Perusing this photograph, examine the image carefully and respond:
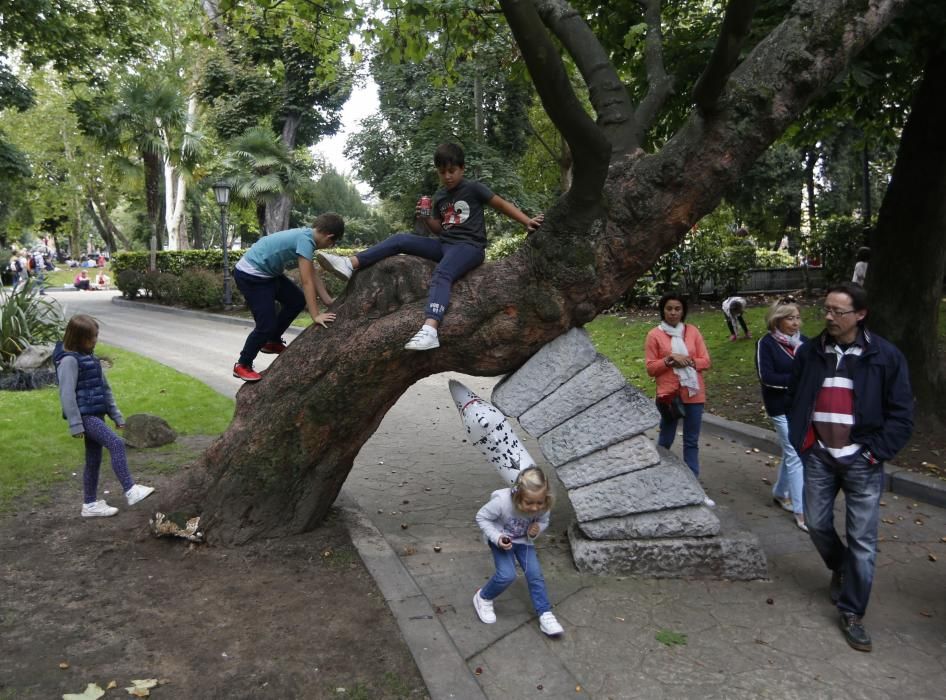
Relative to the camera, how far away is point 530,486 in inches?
150

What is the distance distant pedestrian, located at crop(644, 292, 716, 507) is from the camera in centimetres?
585

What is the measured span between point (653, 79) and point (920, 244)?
404 centimetres

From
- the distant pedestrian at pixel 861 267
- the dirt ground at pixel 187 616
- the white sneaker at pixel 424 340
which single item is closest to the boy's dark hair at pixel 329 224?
the white sneaker at pixel 424 340

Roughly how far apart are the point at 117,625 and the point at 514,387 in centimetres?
265

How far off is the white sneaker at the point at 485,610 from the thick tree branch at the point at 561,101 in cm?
239

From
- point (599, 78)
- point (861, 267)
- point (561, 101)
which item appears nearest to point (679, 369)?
point (599, 78)

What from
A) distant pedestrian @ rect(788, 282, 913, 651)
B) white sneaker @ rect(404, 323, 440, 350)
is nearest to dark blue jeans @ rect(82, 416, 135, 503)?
white sneaker @ rect(404, 323, 440, 350)

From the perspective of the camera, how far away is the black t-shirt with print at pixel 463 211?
4559 millimetres

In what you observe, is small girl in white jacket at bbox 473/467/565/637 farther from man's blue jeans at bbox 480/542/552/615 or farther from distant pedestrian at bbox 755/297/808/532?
distant pedestrian at bbox 755/297/808/532

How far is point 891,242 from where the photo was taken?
759 centimetres

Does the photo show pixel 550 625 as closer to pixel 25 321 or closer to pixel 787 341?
pixel 787 341

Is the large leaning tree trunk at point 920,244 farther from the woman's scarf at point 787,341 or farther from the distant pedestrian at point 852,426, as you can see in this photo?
the distant pedestrian at point 852,426

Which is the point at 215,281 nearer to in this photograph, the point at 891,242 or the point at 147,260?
the point at 147,260

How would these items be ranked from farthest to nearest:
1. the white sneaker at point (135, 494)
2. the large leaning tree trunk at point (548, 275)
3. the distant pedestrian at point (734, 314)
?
the distant pedestrian at point (734, 314)
the white sneaker at point (135, 494)
the large leaning tree trunk at point (548, 275)
